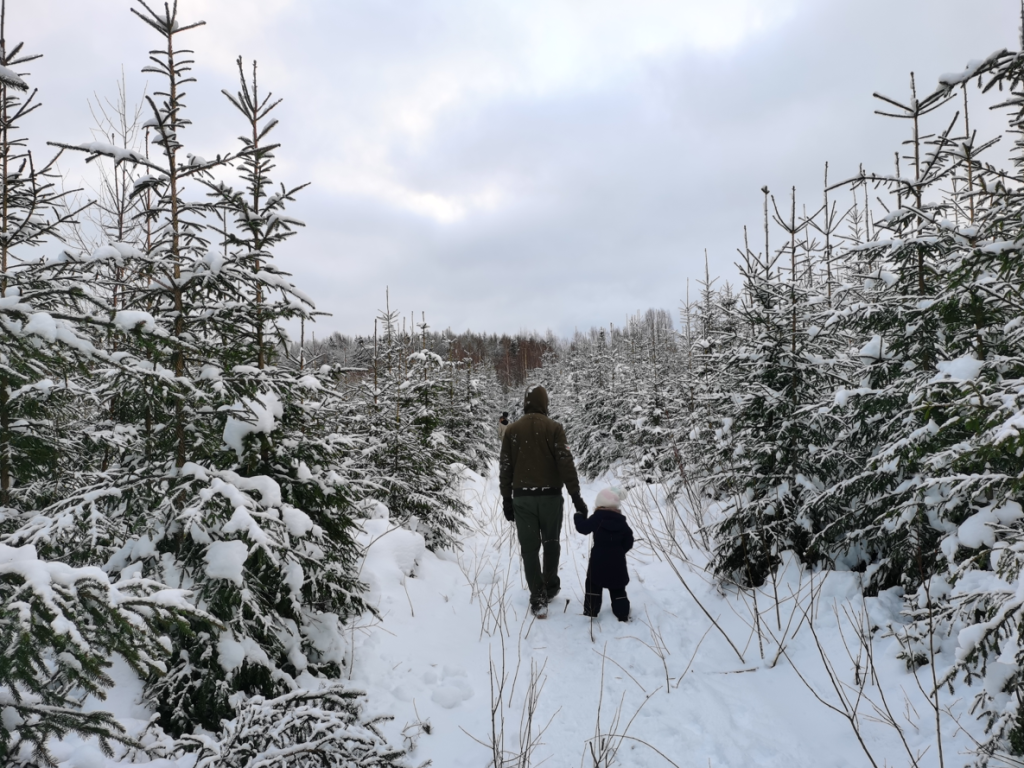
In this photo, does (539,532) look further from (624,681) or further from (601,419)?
(601,419)

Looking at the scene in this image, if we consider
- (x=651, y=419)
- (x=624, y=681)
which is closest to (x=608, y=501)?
(x=624, y=681)

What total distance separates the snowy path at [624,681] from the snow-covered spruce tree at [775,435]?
16.6 inches

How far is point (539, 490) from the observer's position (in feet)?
17.6

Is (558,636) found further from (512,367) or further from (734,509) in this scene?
(512,367)

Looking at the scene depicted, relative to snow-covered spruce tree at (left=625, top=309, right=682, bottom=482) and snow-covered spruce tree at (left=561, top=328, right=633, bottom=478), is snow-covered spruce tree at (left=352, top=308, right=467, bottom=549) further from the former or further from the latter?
snow-covered spruce tree at (left=561, top=328, right=633, bottom=478)

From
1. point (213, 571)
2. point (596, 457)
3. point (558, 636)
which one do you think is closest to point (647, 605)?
point (558, 636)

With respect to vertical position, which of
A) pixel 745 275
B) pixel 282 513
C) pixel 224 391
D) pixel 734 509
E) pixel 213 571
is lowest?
pixel 734 509

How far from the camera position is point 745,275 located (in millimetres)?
5758

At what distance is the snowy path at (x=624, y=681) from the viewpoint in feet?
10.1

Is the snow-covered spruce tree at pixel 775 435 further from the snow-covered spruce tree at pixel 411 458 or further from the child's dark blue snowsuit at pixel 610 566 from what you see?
the snow-covered spruce tree at pixel 411 458

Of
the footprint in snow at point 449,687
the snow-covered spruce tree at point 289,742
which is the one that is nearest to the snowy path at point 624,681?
the footprint in snow at point 449,687

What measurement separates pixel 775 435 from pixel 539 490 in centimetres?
260

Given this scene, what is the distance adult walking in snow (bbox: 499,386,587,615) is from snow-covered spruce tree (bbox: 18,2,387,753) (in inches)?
77.1

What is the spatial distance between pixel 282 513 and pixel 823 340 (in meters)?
5.76
